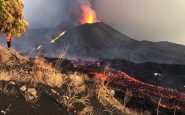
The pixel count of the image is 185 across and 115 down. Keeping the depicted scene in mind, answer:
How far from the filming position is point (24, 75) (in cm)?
1412

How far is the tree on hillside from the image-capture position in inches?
1034

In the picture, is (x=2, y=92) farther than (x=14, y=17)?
No

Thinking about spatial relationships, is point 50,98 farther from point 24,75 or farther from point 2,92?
point 24,75

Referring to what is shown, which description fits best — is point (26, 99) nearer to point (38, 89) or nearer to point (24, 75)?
point (38, 89)

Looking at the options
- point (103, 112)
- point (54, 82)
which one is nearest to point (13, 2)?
point (54, 82)

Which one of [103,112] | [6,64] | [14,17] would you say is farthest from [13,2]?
[103,112]

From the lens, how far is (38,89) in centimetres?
1205

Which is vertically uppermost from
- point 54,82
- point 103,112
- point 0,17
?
point 0,17

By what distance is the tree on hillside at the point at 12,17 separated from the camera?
2627cm

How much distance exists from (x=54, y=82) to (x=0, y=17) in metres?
11.7

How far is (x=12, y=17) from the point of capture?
27.4m

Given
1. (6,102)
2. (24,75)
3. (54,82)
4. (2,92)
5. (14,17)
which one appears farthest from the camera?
(14,17)

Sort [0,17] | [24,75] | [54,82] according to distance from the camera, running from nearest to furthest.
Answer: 1. [24,75]
2. [54,82]
3. [0,17]

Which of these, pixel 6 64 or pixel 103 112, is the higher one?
pixel 6 64
